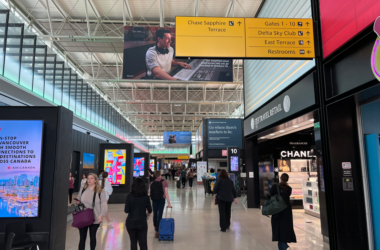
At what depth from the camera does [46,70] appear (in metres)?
13.8

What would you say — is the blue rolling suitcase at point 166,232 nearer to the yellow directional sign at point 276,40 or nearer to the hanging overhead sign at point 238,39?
the hanging overhead sign at point 238,39

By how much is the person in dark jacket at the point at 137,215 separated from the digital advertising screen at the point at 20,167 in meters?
1.51

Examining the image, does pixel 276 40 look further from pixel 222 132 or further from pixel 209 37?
pixel 222 132

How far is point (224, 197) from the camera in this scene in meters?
6.79

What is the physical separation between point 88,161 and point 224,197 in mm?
17085

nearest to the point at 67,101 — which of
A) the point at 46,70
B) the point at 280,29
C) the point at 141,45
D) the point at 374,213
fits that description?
the point at 46,70

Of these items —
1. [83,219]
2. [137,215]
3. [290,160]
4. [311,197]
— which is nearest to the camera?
[137,215]

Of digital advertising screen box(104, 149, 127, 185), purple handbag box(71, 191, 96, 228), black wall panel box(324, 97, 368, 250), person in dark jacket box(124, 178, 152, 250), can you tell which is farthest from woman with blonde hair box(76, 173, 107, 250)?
digital advertising screen box(104, 149, 127, 185)

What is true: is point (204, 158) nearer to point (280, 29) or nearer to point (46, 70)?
point (46, 70)

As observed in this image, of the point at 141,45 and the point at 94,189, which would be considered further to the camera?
the point at 141,45

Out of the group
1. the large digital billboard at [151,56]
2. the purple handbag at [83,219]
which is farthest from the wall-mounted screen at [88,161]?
the purple handbag at [83,219]

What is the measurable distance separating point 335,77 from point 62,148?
4715mm

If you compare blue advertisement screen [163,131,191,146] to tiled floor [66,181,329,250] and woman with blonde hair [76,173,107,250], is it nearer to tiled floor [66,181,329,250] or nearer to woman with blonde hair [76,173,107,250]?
tiled floor [66,181,329,250]

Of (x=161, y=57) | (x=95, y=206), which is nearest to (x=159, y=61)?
(x=161, y=57)
